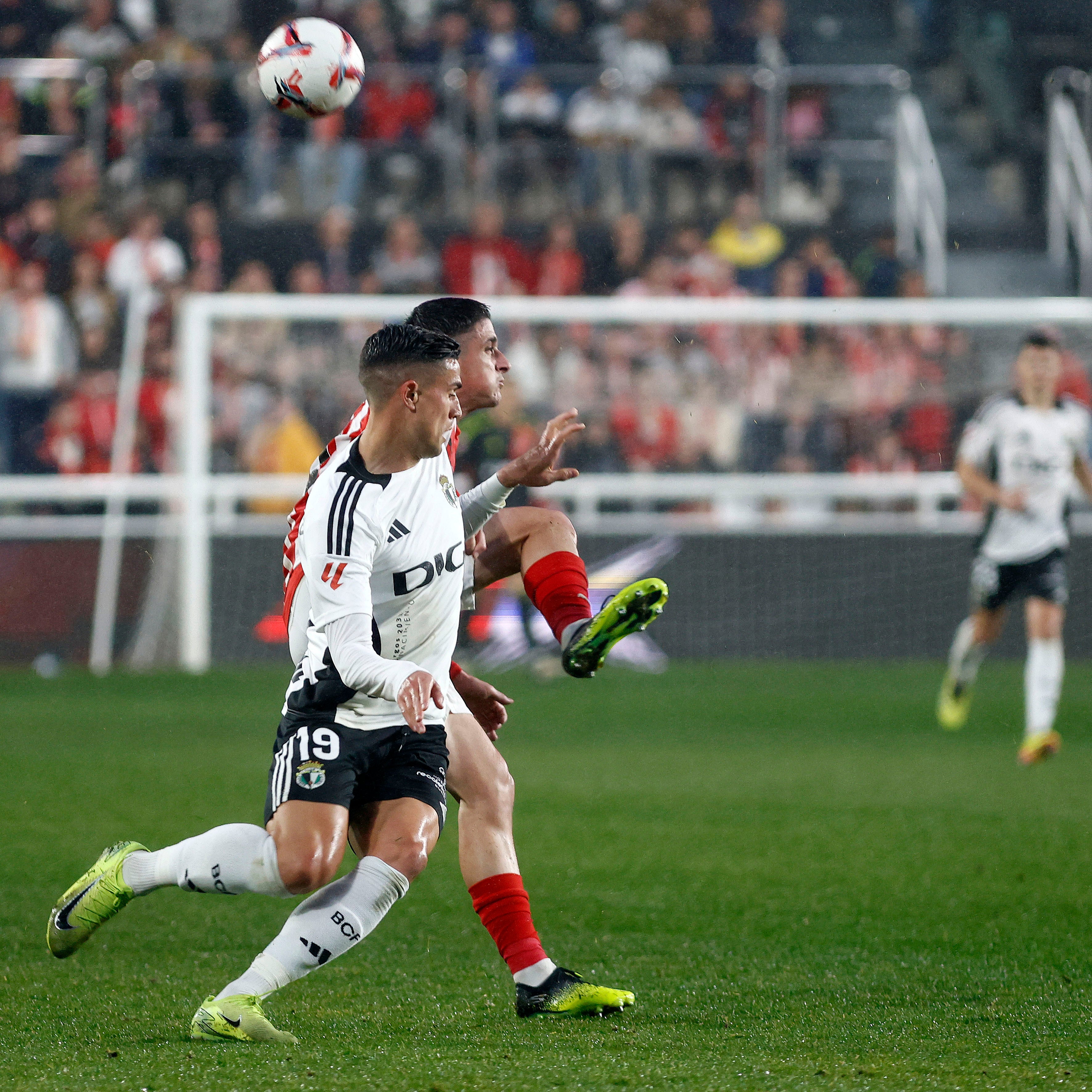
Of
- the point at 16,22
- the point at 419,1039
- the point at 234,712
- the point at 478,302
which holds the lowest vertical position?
the point at 234,712

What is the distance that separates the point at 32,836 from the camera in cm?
743

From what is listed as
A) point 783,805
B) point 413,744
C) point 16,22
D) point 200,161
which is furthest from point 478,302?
point 16,22

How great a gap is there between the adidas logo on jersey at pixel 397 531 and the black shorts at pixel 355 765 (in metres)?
0.47

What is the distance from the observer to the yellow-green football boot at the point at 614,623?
4836mm

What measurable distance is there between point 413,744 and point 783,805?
4.40 metres

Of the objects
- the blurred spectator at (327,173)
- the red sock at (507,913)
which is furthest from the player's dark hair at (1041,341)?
the blurred spectator at (327,173)

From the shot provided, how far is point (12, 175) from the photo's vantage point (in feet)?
57.5

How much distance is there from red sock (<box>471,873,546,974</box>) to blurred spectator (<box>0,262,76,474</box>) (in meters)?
11.6

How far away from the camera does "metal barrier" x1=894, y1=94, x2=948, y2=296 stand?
18.6 metres

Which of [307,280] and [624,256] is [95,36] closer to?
[307,280]

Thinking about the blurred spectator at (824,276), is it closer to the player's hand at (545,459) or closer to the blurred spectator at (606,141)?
the blurred spectator at (606,141)

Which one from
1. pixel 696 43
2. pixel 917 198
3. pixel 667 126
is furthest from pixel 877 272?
pixel 696 43

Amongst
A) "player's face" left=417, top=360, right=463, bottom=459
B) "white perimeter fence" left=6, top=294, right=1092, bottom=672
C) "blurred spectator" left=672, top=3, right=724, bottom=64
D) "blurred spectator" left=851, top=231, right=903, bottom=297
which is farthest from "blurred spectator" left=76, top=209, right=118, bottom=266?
"player's face" left=417, top=360, right=463, bottom=459

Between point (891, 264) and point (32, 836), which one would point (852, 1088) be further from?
point (891, 264)
